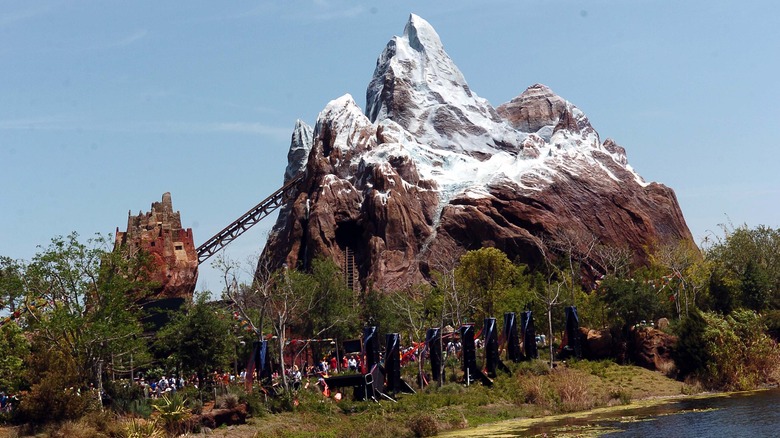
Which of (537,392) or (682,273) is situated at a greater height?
(682,273)

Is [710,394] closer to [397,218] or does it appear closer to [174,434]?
[174,434]

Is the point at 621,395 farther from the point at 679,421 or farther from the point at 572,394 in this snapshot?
the point at 679,421

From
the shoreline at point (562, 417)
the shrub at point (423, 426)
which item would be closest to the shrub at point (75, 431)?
the shrub at point (423, 426)

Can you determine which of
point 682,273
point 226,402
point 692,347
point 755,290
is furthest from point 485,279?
point 226,402

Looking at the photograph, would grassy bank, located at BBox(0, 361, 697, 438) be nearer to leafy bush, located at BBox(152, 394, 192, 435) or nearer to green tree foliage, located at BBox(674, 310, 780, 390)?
leafy bush, located at BBox(152, 394, 192, 435)

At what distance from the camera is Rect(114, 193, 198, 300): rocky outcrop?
191 feet

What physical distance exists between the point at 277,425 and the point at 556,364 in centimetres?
1959

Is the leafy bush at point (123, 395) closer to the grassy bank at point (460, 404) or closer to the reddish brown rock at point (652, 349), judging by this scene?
the grassy bank at point (460, 404)

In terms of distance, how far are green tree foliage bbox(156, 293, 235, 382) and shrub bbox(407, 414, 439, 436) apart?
9.65 m

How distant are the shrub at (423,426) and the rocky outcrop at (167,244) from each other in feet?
82.8

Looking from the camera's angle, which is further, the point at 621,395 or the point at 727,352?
the point at 727,352

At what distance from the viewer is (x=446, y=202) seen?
93125 mm

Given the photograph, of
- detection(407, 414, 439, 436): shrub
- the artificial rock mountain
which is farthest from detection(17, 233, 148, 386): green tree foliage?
the artificial rock mountain

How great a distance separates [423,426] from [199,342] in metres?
10.6
